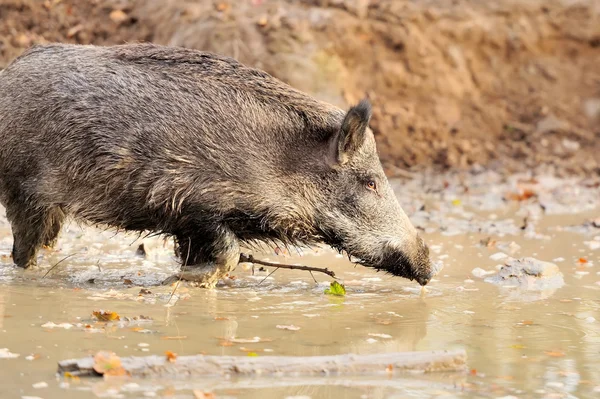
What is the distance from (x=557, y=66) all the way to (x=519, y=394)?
449 inches

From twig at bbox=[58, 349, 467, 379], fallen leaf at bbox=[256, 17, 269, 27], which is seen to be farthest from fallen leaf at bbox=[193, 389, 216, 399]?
fallen leaf at bbox=[256, 17, 269, 27]

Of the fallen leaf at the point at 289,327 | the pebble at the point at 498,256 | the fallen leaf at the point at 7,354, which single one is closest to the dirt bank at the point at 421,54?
the pebble at the point at 498,256

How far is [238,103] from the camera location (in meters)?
6.86

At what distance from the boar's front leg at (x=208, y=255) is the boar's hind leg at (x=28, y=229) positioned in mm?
1162

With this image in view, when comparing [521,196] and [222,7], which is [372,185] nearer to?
[521,196]

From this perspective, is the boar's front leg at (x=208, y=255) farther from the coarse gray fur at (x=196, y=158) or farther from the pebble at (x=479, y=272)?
the pebble at (x=479, y=272)

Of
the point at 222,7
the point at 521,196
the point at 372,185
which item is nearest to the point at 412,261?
the point at 372,185

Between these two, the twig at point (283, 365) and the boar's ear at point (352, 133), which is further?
the boar's ear at point (352, 133)

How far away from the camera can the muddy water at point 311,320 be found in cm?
425

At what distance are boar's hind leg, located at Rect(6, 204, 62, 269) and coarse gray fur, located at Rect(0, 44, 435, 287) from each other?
0.04 m

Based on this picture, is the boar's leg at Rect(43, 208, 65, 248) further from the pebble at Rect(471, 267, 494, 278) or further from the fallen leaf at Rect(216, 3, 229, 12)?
the fallen leaf at Rect(216, 3, 229, 12)

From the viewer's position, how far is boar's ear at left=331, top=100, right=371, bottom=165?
6668 mm

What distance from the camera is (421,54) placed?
13.9m

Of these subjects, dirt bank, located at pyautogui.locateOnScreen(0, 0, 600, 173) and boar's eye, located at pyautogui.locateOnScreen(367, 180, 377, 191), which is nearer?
boar's eye, located at pyautogui.locateOnScreen(367, 180, 377, 191)
